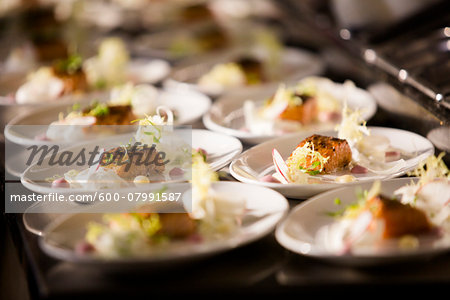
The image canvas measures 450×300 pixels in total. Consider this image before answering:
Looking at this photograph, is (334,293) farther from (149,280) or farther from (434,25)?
(434,25)

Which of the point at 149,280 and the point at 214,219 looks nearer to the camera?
the point at 149,280

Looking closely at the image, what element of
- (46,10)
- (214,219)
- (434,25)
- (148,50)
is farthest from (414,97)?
(46,10)

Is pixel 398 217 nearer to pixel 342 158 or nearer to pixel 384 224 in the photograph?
pixel 384 224

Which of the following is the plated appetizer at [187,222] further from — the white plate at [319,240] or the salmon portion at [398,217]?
the salmon portion at [398,217]

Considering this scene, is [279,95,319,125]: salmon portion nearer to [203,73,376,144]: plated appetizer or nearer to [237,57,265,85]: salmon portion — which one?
[203,73,376,144]: plated appetizer

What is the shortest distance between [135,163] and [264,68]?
1.63 meters

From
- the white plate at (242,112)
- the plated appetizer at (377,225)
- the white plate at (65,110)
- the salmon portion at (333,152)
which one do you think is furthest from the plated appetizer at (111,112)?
the plated appetizer at (377,225)

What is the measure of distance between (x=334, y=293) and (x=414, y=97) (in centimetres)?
120

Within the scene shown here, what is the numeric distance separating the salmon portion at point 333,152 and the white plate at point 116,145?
299 millimetres

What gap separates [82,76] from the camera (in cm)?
327

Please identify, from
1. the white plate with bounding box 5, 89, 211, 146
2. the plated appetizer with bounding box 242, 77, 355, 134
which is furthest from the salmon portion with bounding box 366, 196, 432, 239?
the white plate with bounding box 5, 89, 211, 146

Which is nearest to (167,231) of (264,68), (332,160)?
(332,160)

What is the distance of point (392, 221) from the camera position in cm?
149

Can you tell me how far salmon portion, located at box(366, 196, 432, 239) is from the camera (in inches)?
58.6
